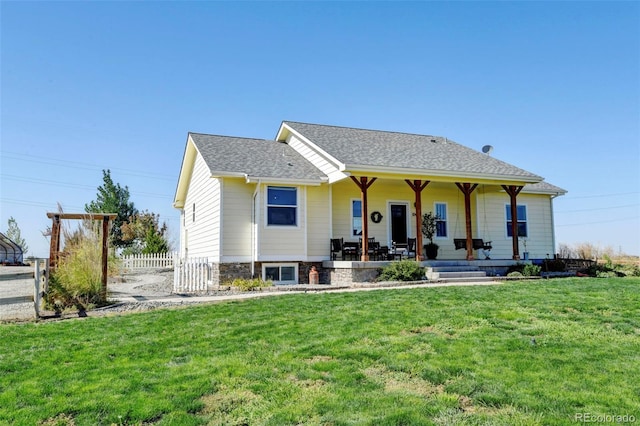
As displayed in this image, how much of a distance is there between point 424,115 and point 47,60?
17102 mm


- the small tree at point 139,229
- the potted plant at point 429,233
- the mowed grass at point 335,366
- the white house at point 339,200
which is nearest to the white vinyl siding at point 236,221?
the white house at point 339,200

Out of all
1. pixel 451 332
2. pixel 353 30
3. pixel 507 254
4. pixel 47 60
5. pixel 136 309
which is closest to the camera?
pixel 451 332

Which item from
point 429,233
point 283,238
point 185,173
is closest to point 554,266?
point 429,233

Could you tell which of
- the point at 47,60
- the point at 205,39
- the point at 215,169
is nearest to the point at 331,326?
the point at 215,169

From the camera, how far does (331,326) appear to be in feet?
20.7

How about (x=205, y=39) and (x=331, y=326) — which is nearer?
(x=331, y=326)

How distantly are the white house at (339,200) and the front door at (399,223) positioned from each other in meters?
0.04

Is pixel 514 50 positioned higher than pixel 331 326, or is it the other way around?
pixel 514 50

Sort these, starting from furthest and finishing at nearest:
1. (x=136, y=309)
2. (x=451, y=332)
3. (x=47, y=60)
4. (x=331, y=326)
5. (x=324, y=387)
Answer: (x=47, y=60) < (x=136, y=309) < (x=331, y=326) < (x=451, y=332) < (x=324, y=387)

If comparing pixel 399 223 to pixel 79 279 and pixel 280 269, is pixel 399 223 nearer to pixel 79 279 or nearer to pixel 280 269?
pixel 280 269

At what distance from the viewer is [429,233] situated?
1655cm

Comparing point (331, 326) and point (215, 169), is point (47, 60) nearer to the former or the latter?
point (215, 169)

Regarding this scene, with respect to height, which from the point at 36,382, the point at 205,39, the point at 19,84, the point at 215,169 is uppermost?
the point at 205,39

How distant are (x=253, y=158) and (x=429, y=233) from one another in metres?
7.09
